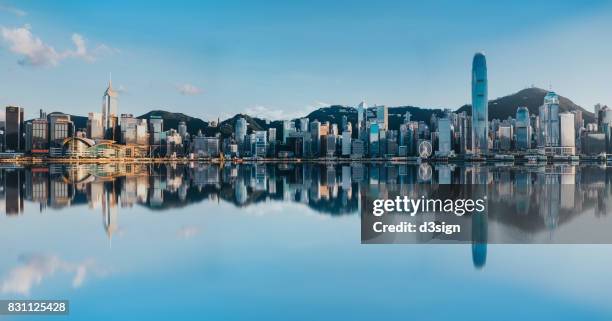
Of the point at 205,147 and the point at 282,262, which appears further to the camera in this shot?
the point at 205,147

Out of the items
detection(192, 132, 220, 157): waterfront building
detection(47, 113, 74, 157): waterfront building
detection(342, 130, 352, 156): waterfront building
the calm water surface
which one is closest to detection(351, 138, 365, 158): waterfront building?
detection(342, 130, 352, 156): waterfront building

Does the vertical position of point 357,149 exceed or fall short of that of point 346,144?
it falls short

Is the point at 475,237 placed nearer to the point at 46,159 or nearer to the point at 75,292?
the point at 75,292

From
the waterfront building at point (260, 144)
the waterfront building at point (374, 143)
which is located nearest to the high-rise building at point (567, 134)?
the waterfront building at point (374, 143)

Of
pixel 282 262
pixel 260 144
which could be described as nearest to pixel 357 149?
pixel 260 144

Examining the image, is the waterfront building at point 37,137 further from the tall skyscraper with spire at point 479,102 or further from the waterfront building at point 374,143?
the tall skyscraper with spire at point 479,102

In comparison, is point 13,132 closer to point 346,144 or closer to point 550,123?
point 346,144

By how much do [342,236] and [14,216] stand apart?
8777mm

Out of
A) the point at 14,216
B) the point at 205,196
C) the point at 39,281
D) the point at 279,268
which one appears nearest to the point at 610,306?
the point at 279,268

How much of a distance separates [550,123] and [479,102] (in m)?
18.8

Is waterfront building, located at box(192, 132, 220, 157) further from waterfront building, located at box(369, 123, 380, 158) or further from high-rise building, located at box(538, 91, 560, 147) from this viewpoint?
high-rise building, located at box(538, 91, 560, 147)

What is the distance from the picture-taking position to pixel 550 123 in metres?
111

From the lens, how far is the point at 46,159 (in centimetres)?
11044

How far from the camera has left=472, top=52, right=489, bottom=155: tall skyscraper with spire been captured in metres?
119
